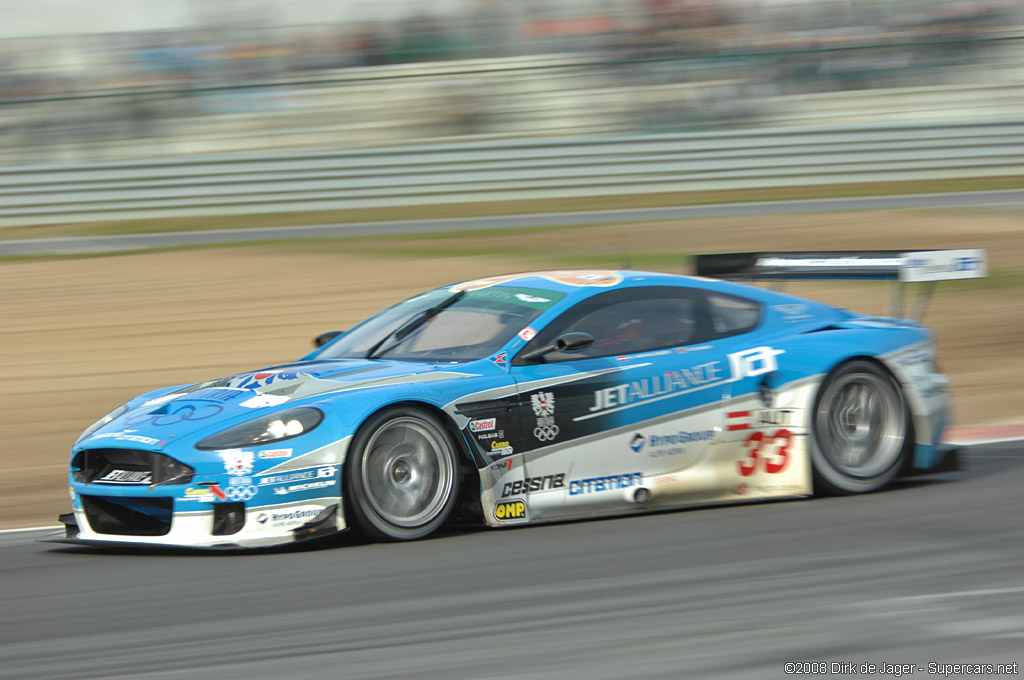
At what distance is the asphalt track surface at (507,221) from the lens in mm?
18266

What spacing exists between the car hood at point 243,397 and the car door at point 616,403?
1.54ft

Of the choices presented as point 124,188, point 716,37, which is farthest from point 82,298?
point 716,37

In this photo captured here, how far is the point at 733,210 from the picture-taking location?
19.5 m

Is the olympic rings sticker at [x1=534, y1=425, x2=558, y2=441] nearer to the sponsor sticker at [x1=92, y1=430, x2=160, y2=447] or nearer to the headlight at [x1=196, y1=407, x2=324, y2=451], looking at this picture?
the headlight at [x1=196, y1=407, x2=324, y2=451]

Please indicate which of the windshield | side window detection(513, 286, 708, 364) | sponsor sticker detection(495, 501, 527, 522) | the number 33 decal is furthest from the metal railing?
sponsor sticker detection(495, 501, 527, 522)

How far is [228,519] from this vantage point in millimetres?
5605

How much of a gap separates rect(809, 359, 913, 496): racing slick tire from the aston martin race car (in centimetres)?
1

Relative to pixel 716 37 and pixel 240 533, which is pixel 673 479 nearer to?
pixel 240 533

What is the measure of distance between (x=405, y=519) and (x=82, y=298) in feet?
32.5

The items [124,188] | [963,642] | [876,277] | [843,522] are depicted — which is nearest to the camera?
[963,642]

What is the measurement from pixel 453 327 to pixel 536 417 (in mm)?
758

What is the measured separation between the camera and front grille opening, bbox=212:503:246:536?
18.3 feet

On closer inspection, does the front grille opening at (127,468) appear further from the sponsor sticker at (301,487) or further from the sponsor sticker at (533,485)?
the sponsor sticker at (533,485)

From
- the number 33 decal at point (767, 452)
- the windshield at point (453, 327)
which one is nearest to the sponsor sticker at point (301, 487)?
the windshield at point (453, 327)
